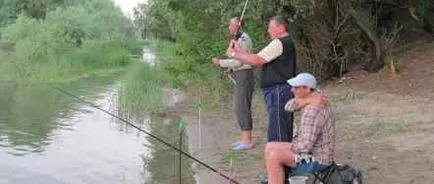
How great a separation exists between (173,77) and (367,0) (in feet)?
15.0

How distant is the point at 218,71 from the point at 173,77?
1279 millimetres

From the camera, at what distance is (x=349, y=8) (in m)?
14.1

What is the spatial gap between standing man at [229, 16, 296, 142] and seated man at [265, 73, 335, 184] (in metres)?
0.98

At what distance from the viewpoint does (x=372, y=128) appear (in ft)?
30.3

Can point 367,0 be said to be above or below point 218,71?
above

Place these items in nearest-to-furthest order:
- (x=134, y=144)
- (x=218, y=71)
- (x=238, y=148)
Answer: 1. (x=238, y=148)
2. (x=134, y=144)
3. (x=218, y=71)

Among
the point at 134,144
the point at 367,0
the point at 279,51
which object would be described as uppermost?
the point at 367,0

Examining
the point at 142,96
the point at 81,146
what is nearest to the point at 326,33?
the point at 142,96

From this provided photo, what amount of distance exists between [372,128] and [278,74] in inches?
121

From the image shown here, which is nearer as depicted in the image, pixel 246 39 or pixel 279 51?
pixel 279 51

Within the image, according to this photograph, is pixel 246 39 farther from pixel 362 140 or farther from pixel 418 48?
pixel 418 48

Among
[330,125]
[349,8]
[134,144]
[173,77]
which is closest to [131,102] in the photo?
[173,77]

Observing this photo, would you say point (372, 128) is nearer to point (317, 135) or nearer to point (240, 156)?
point (240, 156)

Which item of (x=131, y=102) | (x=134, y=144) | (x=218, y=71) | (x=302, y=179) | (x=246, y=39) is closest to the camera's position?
(x=302, y=179)
